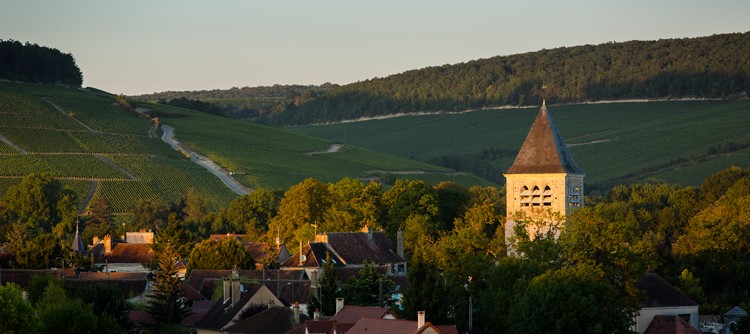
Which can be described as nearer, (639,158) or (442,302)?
(442,302)

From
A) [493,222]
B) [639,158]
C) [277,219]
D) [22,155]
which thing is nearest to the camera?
[493,222]

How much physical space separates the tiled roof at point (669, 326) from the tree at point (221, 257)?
2532cm

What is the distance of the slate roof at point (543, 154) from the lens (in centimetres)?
7031

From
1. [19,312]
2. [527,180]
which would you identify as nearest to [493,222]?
[527,180]

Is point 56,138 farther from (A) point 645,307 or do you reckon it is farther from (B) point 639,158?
(A) point 645,307

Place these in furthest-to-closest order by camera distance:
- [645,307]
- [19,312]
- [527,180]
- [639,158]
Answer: [639,158], [527,180], [645,307], [19,312]

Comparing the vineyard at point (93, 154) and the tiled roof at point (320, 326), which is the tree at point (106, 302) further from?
the vineyard at point (93, 154)

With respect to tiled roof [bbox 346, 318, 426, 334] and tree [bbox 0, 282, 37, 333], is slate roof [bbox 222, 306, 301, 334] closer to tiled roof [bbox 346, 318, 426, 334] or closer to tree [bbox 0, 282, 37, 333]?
tiled roof [bbox 346, 318, 426, 334]

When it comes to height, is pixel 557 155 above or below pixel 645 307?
above

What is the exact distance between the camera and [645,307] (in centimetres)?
6244

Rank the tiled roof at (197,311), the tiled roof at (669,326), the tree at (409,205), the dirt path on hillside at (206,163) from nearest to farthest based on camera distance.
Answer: the tiled roof at (669,326), the tiled roof at (197,311), the tree at (409,205), the dirt path on hillside at (206,163)

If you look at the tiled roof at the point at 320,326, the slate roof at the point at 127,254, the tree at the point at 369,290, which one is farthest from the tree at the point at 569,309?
the slate roof at the point at 127,254

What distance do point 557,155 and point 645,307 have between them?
10555 millimetres

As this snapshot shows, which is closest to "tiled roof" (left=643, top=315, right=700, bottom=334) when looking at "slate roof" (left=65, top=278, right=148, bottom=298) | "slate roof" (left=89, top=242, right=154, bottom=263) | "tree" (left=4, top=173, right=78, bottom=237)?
"slate roof" (left=65, top=278, right=148, bottom=298)
